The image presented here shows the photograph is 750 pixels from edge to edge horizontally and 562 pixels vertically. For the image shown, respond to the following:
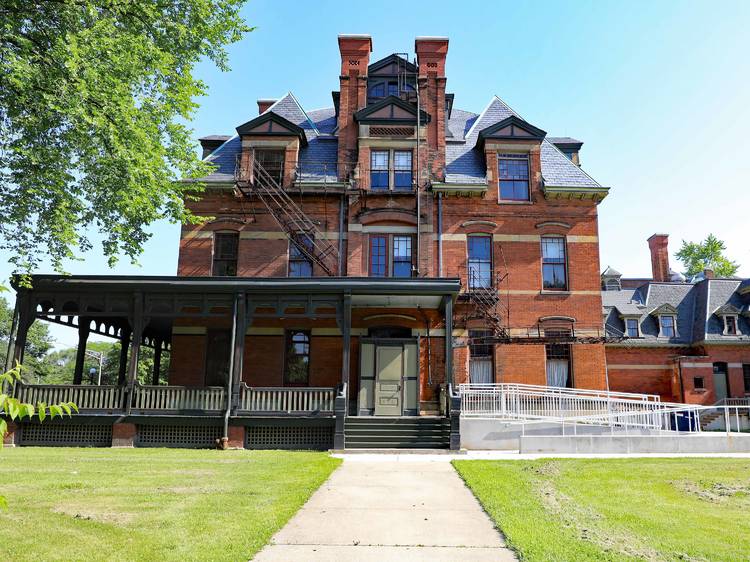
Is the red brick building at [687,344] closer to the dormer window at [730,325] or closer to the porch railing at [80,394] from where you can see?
the dormer window at [730,325]

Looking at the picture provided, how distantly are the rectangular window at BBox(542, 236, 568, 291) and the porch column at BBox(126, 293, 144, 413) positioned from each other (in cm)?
1432

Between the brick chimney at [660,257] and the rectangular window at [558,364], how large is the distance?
21369 millimetres

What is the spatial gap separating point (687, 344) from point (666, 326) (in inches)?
55.7

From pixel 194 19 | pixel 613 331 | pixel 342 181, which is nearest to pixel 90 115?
pixel 194 19

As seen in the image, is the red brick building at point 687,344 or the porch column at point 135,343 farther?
the red brick building at point 687,344

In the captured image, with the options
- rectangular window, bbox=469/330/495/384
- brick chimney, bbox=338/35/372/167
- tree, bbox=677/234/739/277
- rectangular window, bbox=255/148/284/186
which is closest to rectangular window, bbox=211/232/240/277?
rectangular window, bbox=255/148/284/186

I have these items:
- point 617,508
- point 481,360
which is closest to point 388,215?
point 481,360

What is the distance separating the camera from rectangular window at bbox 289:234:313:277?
21.5 metres

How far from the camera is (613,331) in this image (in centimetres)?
3023

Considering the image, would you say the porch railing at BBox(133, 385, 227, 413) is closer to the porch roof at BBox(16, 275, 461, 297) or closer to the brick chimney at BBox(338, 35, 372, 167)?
the porch roof at BBox(16, 275, 461, 297)

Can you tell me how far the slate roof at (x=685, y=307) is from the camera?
96.5 ft

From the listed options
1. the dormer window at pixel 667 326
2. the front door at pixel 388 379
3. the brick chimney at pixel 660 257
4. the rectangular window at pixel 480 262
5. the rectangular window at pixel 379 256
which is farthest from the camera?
the brick chimney at pixel 660 257

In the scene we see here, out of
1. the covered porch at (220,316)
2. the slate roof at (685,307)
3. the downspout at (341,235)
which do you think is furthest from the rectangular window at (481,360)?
the slate roof at (685,307)

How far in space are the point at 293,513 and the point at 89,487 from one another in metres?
4.01
